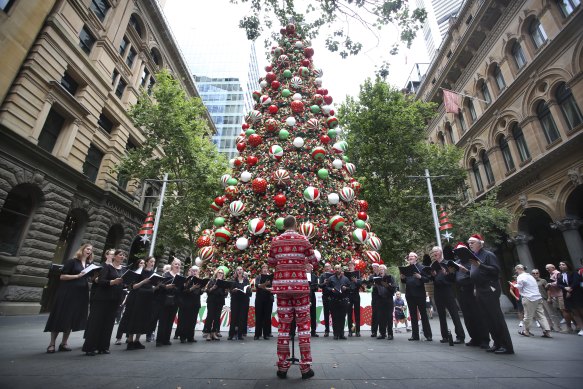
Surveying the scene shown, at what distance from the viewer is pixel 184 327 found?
23.7 ft

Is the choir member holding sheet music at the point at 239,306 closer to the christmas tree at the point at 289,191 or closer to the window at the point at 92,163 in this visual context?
the christmas tree at the point at 289,191

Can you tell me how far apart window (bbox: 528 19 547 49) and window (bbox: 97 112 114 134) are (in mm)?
28550

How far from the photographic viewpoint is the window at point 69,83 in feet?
53.7

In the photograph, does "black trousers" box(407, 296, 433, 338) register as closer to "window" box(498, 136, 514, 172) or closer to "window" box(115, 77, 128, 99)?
"window" box(498, 136, 514, 172)

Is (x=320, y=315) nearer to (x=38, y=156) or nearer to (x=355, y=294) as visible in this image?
(x=355, y=294)

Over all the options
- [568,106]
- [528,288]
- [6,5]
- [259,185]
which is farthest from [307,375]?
[568,106]

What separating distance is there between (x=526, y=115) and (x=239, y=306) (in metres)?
20.5

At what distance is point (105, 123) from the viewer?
66.8 ft

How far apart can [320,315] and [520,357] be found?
214 inches

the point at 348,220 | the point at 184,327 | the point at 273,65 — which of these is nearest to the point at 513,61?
the point at 273,65

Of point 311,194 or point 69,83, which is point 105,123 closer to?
point 69,83

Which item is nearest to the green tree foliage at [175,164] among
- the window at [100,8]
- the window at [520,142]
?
the window at [100,8]

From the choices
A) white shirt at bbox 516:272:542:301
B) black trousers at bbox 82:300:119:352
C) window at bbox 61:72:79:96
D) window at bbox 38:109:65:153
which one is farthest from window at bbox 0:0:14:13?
white shirt at bbox 516:272:542:301

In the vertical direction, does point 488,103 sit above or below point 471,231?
above
